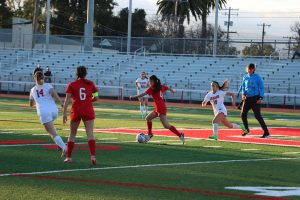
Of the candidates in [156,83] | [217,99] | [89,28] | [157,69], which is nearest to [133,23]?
[89,28]

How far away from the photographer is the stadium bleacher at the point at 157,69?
155 ft

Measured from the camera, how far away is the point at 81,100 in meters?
13.1

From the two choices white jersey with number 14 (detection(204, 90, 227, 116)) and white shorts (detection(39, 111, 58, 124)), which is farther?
white jersey with number 14 (detection(204, 90, 227, 116))

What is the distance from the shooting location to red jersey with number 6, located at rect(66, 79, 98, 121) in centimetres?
1308

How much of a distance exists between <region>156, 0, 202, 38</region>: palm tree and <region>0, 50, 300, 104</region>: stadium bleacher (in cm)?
2265

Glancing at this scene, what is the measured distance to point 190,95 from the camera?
46281 millimetres

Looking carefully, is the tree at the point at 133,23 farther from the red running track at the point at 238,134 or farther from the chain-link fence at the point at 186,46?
the red running track at the point at 238,134

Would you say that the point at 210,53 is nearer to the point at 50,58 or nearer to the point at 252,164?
the point at 50,58

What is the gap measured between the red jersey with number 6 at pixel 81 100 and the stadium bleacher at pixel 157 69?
32.2 metres

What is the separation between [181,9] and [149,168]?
223ft

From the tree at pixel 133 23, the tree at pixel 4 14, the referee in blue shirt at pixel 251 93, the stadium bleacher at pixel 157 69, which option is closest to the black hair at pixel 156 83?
the referee in blue shirt at pixel 251 93

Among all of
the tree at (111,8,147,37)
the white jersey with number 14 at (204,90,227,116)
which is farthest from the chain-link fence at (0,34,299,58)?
the white jersey with number 14 at (204,90,227,116)

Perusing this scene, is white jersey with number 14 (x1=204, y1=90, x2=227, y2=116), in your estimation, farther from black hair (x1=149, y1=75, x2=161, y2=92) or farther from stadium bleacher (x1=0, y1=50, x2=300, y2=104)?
stadium bleacher (x1=0, y1=50, x2=300, y2=104)

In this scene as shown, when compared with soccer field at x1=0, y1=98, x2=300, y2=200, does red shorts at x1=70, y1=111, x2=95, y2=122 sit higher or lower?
higher
